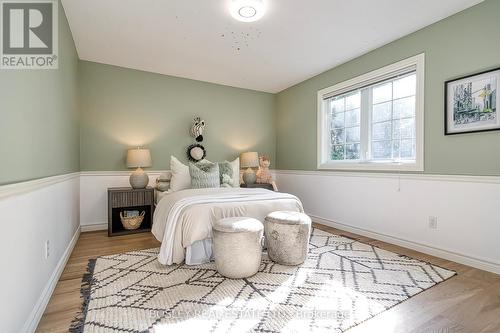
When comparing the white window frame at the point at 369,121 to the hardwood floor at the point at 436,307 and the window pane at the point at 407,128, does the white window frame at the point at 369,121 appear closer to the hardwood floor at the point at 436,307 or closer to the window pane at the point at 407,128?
the window pane at the point at 407,128

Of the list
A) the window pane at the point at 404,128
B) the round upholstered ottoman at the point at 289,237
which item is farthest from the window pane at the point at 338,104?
the round upholstered ottoman at the point at 289,237

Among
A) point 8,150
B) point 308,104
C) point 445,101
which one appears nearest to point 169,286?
point 8,150

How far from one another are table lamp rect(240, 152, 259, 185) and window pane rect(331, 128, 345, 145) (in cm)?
134

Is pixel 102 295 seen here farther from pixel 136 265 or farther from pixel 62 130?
pixel 62 130

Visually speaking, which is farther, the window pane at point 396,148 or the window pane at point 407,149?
the window pane at point 396,148

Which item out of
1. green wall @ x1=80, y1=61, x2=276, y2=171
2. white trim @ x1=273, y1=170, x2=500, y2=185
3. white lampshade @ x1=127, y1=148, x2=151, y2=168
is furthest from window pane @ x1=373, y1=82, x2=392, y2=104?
white lampshade @ x1=127, y1=148, x2=151, y2=168

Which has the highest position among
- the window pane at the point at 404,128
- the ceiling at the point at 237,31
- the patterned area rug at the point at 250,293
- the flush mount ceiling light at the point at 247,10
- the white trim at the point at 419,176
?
the ceiling at the point at 237,31

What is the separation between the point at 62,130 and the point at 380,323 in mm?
2958

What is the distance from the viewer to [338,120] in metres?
4.02

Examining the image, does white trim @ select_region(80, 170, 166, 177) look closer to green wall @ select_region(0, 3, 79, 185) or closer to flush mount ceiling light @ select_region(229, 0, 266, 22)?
green wall @ select_region(0, 3, 79, 185)

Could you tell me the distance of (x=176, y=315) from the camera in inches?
63.2

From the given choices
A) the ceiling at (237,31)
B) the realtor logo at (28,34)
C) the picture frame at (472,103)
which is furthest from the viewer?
the ceiling at (237,31)

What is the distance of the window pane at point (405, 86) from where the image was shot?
2957mm

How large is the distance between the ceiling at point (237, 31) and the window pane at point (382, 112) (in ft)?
2.41
